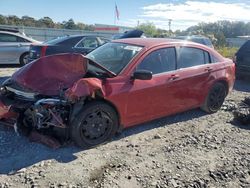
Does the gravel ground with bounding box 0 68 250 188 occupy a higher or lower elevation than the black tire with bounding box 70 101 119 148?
lower

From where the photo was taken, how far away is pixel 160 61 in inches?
214

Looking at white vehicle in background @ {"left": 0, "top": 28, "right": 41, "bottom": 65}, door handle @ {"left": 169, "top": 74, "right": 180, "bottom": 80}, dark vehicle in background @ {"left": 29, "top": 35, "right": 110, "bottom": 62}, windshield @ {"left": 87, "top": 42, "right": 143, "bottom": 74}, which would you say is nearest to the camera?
windshield @ {"left": 87, "top": 42, "right": 143, "bottom": 74}

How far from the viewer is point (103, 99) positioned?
15.2 feet

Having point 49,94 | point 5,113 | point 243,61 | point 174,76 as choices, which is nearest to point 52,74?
point 49,94

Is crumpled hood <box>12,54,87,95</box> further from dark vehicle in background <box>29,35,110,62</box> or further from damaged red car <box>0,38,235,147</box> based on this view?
dark vehicle in background <box>29,35,110,62</box>

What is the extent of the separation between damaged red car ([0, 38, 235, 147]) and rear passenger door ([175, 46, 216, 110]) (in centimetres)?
2

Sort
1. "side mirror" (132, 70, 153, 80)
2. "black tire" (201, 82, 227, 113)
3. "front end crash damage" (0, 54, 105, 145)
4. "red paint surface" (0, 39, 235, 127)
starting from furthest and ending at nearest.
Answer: "black tire" (201, 82, 227, 113)
"side mirror" (132, 70, 153, 80)
"red paint surface" (0, 39, 235, 127)
"front end crash damage" (0, 54, 105, 145)

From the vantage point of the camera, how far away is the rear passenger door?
5.70m

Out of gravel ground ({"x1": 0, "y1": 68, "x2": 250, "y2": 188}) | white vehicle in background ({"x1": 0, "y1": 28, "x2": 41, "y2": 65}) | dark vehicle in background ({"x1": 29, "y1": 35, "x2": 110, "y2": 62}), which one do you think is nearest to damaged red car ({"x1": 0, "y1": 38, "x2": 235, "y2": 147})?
gravel ground ({"x1": 0, "y1": 68, "x2": 250, "y2": 188})

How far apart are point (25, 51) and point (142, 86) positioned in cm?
850

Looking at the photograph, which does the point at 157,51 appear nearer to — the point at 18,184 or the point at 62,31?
the point at 18,184

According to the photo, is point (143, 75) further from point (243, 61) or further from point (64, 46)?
point (243, 61)

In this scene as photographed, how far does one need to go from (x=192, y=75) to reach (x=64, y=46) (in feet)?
18.2

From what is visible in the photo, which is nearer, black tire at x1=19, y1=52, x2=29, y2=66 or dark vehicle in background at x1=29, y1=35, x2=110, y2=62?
dark vehicle in background at x1=29, y1=35, x2=110, y2=62
